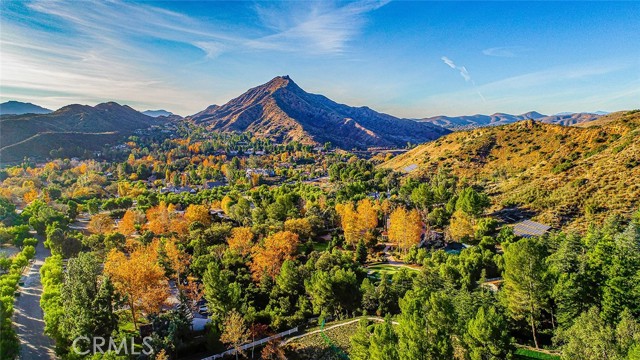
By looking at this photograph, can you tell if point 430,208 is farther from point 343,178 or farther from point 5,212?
point 5,212

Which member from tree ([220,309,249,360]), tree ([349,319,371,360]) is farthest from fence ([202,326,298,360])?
tree ([349,319,371,360])

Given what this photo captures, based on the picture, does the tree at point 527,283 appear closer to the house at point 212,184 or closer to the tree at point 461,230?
the tree at point 461,230

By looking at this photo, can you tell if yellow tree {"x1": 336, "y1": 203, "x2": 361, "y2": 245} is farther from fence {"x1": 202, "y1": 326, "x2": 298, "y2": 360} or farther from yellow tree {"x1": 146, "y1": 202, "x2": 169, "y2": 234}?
yellow tree {"x1": 146, "y1": 202, "x2": 169, "y2": 234}

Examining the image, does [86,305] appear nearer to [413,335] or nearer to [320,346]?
[320,346]

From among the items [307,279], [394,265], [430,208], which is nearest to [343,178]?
[430,208]

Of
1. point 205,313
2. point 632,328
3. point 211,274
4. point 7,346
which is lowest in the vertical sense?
point 205,313

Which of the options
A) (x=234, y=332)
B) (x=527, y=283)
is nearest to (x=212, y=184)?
(x=234, y=332)
